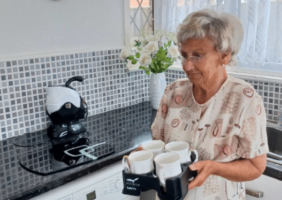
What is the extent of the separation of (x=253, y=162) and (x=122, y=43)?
1262 millimetres

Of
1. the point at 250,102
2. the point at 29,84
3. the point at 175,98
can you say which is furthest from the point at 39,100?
the point at 250,102

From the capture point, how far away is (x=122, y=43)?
203 centimetres

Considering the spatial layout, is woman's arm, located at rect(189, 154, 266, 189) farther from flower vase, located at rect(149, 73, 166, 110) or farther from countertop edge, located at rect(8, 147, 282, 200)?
flower vase, located at rect(149, 73, 166, 110)

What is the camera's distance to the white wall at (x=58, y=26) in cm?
156

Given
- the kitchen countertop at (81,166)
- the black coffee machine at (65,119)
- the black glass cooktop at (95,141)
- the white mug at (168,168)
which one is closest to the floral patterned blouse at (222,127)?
the white mug at (168,168)

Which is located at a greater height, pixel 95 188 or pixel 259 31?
pixel 259 31

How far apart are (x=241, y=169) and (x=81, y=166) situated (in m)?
0.64

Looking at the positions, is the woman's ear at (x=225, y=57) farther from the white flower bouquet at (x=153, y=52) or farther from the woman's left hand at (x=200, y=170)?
the white flower bouquet at (x=153, y=52)

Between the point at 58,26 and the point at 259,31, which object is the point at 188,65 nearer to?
the point at 259,31

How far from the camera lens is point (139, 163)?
868 mm

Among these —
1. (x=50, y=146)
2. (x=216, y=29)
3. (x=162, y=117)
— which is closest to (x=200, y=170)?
(x=162, y=117)

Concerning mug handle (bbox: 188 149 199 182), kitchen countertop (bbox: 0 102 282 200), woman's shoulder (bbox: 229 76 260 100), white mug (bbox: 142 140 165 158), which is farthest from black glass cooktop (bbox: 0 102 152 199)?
woman's shoulder (bbox: 229 76 260 100)

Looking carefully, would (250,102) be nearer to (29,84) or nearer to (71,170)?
(71,170)

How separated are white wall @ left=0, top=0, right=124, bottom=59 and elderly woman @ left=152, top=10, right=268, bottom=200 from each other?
89 centimetres
